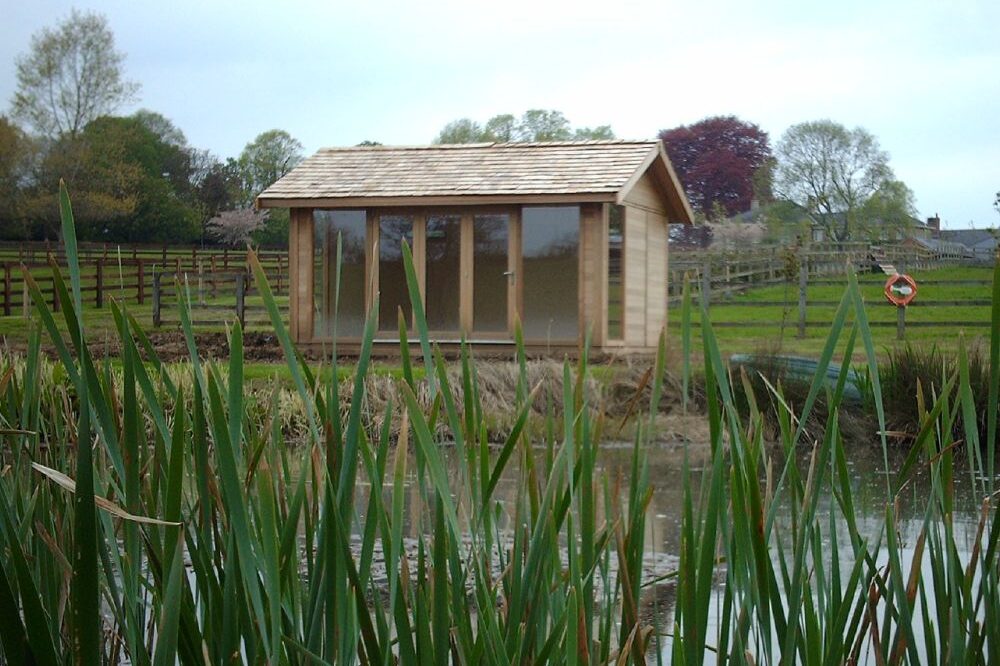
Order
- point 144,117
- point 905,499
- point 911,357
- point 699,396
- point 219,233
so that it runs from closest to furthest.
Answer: point 905,499, point 911,357, point 699,396, point 219,233, point 144,117

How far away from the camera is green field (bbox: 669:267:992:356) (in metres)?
16.3

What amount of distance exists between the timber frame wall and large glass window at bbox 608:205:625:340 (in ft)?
0.12

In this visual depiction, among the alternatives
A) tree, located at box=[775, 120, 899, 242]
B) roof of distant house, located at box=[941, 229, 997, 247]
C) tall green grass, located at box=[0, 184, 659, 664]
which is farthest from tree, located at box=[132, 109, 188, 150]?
tall green grass, located at box=[0, 184, 659, 664]

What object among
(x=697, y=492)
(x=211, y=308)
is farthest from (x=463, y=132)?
(x=697, y=492)

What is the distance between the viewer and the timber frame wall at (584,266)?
12.1 m

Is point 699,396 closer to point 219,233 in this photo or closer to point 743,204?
point 219,233

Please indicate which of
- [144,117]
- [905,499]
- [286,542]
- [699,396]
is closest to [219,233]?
[144,117]

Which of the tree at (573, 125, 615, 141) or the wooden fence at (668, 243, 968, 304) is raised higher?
the tree at (573, 125, 615, 141)

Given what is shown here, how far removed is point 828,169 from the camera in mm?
36906

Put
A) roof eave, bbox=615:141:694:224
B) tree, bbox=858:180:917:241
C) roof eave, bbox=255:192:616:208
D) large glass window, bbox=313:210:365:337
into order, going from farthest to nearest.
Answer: tree, bbox=858:180:917:241, large glass window, bbox=313:210:365:337, roof eave, bbox=615:141:694:224, roof eave, bbox=255:192:616:208

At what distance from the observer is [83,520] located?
34.7 inches

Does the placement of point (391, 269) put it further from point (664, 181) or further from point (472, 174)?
point (664, 181)

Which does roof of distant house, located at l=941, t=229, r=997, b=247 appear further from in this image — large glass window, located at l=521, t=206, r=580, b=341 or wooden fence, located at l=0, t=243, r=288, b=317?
large glass window, located at l=521, t=206, r=580, b=341

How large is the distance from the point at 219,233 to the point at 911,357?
27.7 meters
